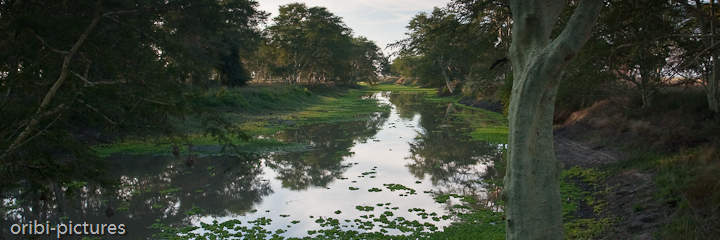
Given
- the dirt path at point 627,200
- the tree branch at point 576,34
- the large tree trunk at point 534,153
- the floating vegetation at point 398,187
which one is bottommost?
the floating vegetation at point 398,187

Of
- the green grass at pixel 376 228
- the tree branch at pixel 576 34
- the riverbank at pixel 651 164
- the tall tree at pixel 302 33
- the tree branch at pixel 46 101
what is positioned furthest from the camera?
the tall tree at pixel 302 33

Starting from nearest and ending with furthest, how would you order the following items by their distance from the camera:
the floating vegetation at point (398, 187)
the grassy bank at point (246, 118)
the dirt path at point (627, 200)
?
1. the dirt path at point (627, 200)
2. the floating vegetation at point (398, 187)
3. the grassy bank at point (246, 118)

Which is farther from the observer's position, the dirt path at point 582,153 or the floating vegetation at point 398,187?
the dirt path at point 582,153

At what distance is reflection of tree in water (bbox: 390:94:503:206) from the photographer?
414 inches

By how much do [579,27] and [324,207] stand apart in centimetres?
569

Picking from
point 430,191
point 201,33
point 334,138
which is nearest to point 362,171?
point 430,191

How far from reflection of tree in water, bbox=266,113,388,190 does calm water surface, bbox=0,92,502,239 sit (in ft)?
0.10

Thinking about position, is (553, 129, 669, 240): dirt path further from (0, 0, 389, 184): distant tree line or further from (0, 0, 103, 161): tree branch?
(0, 0, 103, 161): tree branch

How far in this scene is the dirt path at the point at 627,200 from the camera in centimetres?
643

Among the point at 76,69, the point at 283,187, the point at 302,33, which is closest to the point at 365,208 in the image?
the point at 283,187

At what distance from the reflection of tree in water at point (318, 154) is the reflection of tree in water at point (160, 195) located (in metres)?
0.85

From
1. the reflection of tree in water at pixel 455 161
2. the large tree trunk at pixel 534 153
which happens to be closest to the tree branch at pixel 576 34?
the large tree trunk at pixel 534 153

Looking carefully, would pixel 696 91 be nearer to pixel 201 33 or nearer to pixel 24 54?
pixel 201 33

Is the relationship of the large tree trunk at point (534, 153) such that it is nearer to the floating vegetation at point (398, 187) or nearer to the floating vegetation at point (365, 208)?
the floating vegetation at point (365, 208)
